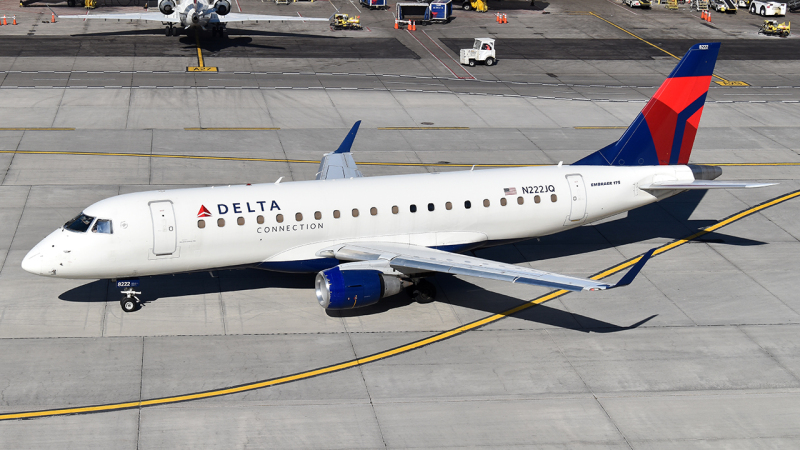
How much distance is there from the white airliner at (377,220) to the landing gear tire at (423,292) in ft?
0.16

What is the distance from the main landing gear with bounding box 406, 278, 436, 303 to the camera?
31578 millimetres

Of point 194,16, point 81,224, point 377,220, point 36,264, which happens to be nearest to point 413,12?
point 194,16

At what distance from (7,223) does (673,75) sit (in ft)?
95.8

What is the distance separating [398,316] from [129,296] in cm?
954

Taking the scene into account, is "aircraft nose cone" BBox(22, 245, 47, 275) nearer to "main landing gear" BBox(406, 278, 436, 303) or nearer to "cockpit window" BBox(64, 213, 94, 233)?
"cockpit window" BBox(64, 213, 94, 233)

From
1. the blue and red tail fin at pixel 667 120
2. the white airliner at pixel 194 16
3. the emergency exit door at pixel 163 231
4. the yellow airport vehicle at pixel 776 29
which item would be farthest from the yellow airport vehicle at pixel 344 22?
the emergency exit door at pixel 163 231

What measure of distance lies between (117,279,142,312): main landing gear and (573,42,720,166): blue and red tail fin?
60.7 ft

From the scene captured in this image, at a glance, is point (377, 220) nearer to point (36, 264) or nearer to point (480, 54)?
point (36, 264)

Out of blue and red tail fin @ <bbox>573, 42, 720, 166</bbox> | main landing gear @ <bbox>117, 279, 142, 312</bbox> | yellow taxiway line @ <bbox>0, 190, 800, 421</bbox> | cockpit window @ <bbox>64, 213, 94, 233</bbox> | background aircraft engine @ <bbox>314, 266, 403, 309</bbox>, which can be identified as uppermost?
blue and red tail fin @ <bbox>573, 42, 720, 166</bbox>

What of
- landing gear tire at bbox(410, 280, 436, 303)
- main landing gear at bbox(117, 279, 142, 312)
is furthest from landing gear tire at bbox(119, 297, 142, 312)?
landing gear tire at bbox(410, 280, 436, 303)

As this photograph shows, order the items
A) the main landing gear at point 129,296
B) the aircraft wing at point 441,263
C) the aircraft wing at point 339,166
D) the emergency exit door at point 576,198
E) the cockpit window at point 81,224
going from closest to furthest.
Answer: the aircraft wing at point 441,263, the cockpit window at point 81,224, the main landing gear at point 129,296, the emergency exit door at point 576,198, the aircraft wing at point 339,166

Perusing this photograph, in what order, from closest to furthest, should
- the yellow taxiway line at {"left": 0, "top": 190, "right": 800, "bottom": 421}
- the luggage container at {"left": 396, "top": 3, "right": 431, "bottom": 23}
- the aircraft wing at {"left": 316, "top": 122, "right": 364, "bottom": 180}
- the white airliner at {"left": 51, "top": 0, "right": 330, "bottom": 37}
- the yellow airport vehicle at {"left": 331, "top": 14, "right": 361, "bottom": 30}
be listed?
the yellow taxiway line at {"left": 0, "top": 190, "right": 800, "bottom": 421} < the aircraft wing at {"left": 316, "top": 122, "right": 364, "bottom": 180} < the white airliner at {"left": 51, "top": 0, "right": 330, "bottom": 37} < the yellow airport vehicle at {"left": 331, "top": 14, "right": 361, "bottom": 30} < the luggage container at {"left": 396, "top": 3, "right": 431, "bottom": 23}

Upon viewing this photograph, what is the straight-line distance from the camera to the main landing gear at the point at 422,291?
104ft

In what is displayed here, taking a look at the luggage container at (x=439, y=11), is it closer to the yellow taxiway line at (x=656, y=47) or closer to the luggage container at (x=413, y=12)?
the luggage container at (x=413, y=12)
